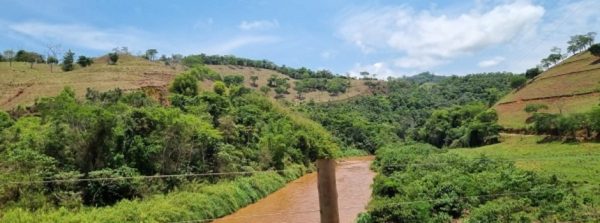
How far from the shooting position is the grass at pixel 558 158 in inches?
1047

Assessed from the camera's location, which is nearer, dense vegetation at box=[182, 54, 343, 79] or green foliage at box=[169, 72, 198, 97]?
green foliage at box=[169, 72, 198, 97]

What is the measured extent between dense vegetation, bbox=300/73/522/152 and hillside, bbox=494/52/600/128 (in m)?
4.72

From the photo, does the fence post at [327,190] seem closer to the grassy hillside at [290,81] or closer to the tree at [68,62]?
the tree at [68,62]

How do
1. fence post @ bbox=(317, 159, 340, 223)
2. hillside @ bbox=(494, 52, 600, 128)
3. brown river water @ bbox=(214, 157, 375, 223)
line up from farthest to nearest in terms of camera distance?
hillside @ bbox=(494, 52, 600, 128), brown river water @ bbox=(214, 157, 375, 223), fence post @ bbox=(317, 159, 340, 223)

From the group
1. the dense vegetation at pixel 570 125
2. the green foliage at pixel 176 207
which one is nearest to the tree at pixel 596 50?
the dense vegetation at pixel 570 125

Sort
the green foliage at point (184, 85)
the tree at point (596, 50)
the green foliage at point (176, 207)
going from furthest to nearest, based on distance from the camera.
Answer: the tree at point (596, 50) < the green foliage at point (184, 85) < the green foliage at point (176, 207)

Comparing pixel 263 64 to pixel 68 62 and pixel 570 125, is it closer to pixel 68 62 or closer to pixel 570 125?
pixel 68 62

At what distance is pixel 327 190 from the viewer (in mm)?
6430

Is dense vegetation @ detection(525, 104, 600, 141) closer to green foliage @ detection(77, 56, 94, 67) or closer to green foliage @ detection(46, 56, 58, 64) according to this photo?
green foliage @ detection(77, 56, 94, 67)

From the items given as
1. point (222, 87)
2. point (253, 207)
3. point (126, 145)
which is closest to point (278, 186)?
point (253, 207)

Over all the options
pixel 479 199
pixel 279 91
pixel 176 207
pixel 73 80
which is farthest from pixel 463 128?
pixel 279 91

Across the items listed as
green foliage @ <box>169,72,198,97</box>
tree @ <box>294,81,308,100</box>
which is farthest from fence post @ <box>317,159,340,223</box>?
tree @ <box>294,81,308,100</box>

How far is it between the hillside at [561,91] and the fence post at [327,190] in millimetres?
67986

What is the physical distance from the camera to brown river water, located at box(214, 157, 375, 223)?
28.9 meters
